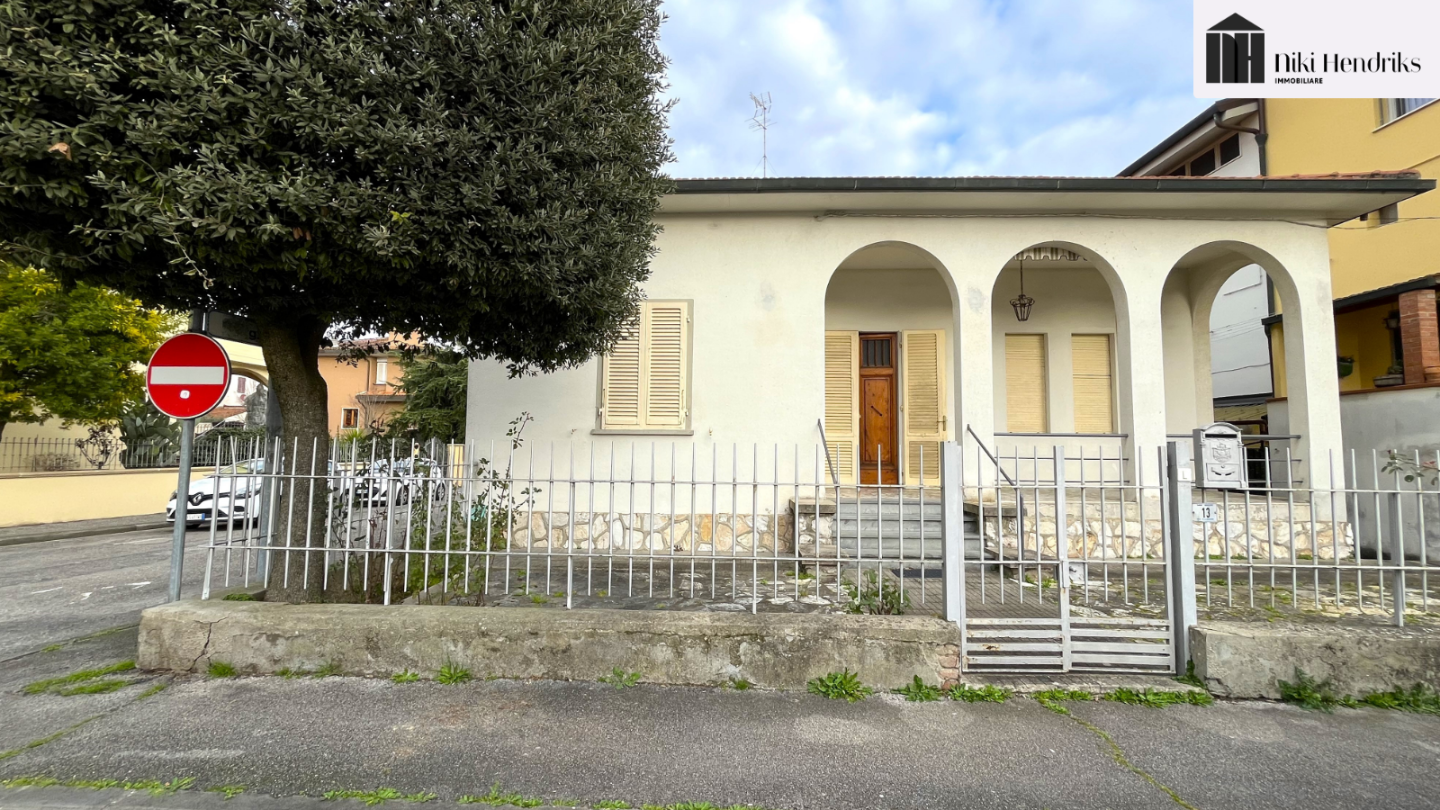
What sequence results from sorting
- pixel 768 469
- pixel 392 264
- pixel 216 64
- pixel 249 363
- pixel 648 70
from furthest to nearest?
1. pixel 249 363
2. pixel 768 469
3. pixel 648 70
4. pixel 392 264
5. pixel 216 64

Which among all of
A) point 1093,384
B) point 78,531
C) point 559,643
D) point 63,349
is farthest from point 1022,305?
point 78,531

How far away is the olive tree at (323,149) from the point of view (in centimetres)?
313

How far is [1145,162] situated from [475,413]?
17.1 m

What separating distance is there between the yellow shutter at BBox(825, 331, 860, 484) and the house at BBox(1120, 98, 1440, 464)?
197 inches

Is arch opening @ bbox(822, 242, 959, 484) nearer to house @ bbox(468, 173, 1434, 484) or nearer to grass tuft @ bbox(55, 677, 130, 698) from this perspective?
house @ bbox(468, 173, 1434, 484)

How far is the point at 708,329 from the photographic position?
752 cm

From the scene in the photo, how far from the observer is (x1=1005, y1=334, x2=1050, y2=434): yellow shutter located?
9.12 metres

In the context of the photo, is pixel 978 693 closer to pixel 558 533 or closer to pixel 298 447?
pixel 298 447

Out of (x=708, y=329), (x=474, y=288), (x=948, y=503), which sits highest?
(x=708, y=329)

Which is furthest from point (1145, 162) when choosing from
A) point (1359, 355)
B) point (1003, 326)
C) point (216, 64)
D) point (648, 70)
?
point (216, 64)

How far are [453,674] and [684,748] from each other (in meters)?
1.54

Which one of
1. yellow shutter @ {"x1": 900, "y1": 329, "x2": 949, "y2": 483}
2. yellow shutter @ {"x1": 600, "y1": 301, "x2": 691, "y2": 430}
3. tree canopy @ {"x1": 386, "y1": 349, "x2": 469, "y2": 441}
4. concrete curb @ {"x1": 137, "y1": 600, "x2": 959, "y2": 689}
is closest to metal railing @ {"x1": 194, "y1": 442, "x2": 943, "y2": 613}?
concrete curb @ {"x1": 137, "y1": 600, "x2": 959, "y2": 689}

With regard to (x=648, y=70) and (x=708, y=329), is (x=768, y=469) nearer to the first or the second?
(x=708, y=329)

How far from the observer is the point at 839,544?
12.0ft
